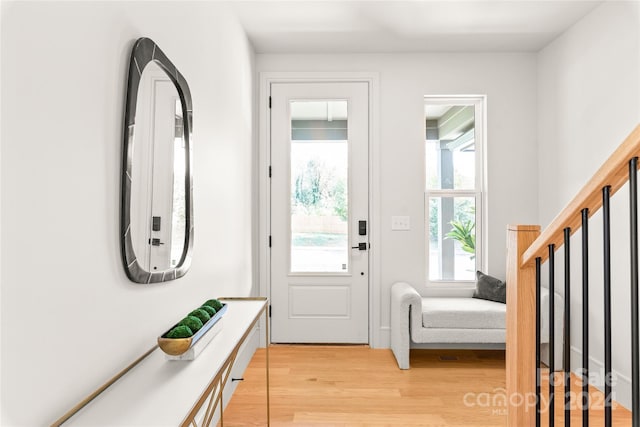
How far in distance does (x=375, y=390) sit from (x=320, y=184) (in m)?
1.76

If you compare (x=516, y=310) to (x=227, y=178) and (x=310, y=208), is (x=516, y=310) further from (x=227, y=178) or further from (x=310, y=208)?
(x=310, y=208)

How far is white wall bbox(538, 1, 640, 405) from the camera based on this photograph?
2500 mm

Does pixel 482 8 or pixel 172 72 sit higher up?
pixel 482 8

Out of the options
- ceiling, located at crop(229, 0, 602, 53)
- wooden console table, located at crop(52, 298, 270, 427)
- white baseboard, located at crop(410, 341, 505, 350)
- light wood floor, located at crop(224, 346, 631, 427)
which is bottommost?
light wood floor, located at crop(224, 346, 631, 427)

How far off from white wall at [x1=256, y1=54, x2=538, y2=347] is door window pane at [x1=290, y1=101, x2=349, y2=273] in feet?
1.13

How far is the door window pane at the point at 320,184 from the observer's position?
358cm

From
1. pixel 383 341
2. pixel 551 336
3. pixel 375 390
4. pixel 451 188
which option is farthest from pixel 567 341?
pixel 451 188

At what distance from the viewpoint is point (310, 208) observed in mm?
3588

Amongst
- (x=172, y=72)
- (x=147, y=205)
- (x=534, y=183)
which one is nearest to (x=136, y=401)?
(x=147, y=205)

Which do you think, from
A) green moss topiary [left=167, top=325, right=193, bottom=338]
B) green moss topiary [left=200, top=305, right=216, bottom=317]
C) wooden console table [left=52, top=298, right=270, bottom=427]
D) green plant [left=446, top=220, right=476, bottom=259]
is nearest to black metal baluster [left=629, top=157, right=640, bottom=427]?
wooden console table [left=52, top=298, right=270, bottom=427]

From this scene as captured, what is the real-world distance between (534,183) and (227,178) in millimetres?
2692

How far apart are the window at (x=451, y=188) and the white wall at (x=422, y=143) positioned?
0.11 metres

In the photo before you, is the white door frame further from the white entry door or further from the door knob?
the door knob

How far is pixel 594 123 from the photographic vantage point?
9.23 feet
